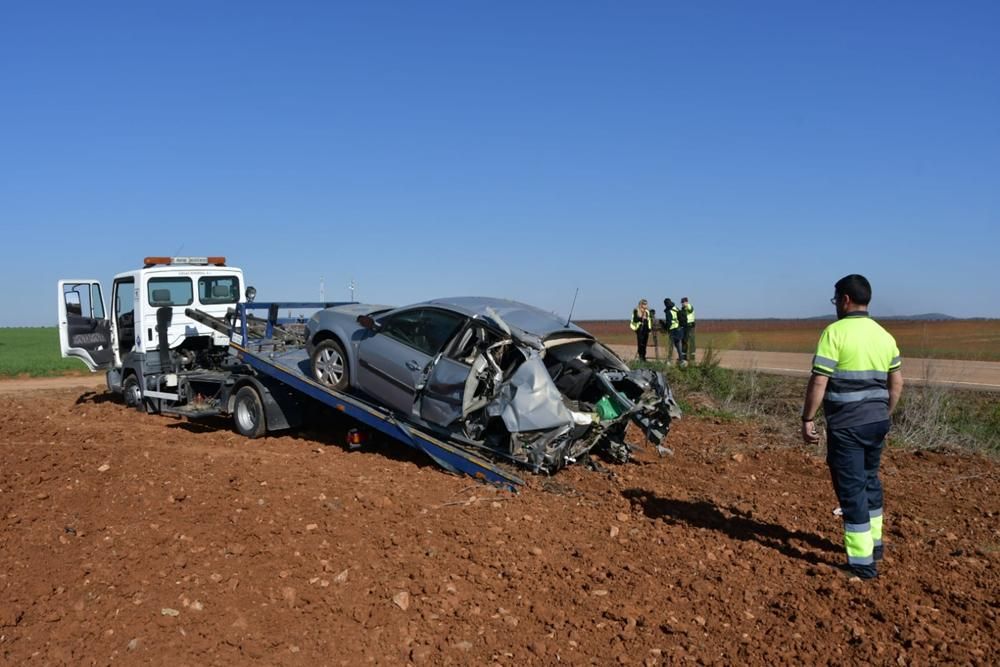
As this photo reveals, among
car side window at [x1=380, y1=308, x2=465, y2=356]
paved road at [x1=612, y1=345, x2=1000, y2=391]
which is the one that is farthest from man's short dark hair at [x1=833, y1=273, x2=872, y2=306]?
paved road at [x1=612, y1=345, x2=1000, y2=391]

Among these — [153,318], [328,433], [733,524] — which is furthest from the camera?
[153,318]

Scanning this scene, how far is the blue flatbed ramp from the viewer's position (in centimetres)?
735

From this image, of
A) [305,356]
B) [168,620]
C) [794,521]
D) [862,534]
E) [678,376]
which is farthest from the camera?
[678,376]

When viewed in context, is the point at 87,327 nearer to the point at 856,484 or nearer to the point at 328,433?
the point at 328,433

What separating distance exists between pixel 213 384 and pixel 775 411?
9116mm

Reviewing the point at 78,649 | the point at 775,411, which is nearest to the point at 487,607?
the point at 78,649

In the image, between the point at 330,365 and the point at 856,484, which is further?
the point at 330,365

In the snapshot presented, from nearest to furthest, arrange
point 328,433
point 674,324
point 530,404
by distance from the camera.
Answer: point 530,404 < point 328,433 < point 674,324

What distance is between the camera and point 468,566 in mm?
5324

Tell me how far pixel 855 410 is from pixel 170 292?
10996 mm

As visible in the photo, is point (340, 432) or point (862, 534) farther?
point (340, 432)

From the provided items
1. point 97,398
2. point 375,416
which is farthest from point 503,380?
point 97,398

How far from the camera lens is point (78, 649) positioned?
432 cm

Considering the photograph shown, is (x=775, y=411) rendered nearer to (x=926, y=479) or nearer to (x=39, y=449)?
(x=926, y=479)
